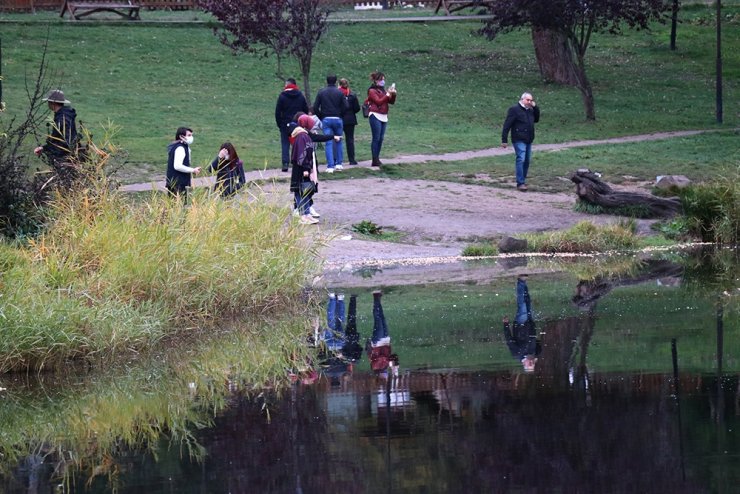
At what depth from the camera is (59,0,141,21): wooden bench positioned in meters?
47.5

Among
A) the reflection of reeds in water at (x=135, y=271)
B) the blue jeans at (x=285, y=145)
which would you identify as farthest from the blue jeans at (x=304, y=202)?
the blue jeans at (x=285, y=145)

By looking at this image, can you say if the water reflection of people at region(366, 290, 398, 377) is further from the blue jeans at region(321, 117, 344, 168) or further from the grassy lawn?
the grassy lawn

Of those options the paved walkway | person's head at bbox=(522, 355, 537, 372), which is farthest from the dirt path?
person's head at bbox=(522, 355, 537, 372)

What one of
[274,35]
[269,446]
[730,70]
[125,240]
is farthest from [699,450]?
[730,70]

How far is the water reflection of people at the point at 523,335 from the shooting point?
1109 centimetres

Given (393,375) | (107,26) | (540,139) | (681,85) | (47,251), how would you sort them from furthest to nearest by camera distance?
(107,26), (681,85), (540,139), (47,251), (393,375)

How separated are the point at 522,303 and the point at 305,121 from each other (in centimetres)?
690

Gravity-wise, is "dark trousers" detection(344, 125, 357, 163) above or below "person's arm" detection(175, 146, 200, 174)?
below

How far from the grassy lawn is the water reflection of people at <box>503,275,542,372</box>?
1183cm

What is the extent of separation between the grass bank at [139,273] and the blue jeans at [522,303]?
92.1 inches

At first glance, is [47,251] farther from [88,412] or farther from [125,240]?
[88,412]

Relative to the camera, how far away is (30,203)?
591 inches

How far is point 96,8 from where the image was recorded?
157 feet

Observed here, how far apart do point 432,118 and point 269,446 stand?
27.0 meters
